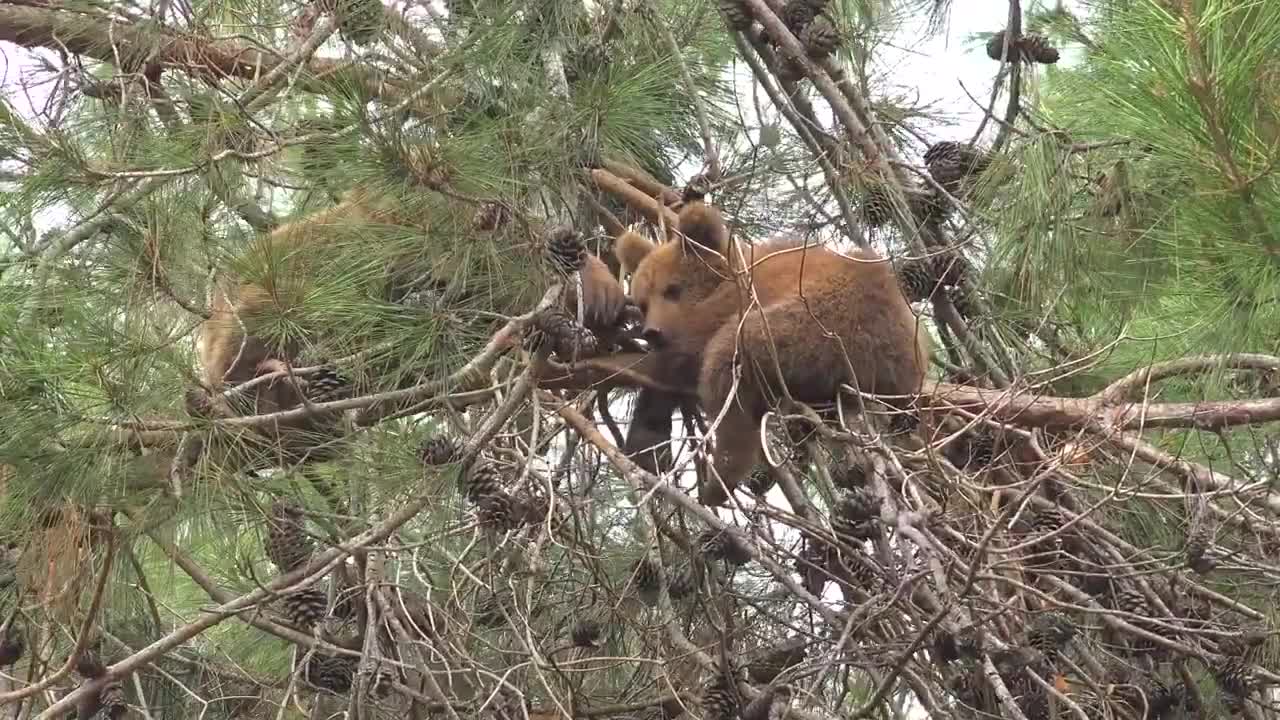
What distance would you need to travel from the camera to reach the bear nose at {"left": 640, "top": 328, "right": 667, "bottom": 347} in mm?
3854

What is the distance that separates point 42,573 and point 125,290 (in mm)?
678

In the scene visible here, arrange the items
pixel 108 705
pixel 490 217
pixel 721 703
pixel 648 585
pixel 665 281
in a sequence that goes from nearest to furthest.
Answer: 1. pixel 490 217
2. pixel 721 703
3. pixel 108 705
4. pixel 648 585
5. pixel 665 281

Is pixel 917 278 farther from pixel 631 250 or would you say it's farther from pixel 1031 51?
pixel 631 250

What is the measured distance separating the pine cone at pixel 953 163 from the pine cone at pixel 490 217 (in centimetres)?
148

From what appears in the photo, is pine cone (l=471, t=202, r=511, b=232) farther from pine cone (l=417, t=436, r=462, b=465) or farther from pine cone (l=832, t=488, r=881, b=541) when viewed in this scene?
pine cone (l=832, t=488, r=881, b=541)

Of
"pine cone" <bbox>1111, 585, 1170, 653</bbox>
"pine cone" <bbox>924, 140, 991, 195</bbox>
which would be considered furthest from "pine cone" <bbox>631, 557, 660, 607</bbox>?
"pine cone" <bbox>924, 140, 991, 195</bbox>

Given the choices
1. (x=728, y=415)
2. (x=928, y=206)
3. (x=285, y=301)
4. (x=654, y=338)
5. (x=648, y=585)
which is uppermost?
(x=285, y=301)

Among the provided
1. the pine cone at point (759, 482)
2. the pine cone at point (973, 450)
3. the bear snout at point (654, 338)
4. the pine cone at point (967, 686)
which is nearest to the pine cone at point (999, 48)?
the pine cone at point (973, 450)

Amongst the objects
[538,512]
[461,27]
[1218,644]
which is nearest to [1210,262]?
[1218,644]

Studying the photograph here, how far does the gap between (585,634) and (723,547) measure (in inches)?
25.6

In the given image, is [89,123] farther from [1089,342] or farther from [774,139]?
[1089,342]

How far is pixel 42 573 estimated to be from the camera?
2844 mm

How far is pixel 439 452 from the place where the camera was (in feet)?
9.21

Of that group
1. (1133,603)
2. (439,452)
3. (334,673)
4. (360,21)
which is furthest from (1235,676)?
(360,21)
